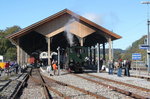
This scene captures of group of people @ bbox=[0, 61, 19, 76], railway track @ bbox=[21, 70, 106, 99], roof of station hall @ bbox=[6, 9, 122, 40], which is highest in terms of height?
roof of station hall @ bbox=[6, 9, 122, 40]

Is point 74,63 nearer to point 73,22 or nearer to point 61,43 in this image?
point 73,22

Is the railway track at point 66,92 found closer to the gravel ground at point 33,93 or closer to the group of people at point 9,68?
the gravel ground at point 33,93

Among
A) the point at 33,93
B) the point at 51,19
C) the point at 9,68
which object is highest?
the point at 51,19

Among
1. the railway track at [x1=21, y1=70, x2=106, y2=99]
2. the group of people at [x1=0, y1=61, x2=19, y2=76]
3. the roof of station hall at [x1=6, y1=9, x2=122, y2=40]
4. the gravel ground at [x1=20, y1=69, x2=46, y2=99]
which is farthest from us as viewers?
the roof of station hall at [x1=6, y1=9, x2=122, y2=40]

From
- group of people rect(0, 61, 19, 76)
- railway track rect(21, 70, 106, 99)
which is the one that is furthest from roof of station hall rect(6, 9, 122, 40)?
railway track rect(21, 70, 106, 99)

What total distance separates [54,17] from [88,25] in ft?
16.8

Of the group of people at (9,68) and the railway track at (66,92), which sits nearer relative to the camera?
the railway track at (66,92)

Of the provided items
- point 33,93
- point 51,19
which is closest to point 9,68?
point 51,19

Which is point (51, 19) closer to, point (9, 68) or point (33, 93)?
point (9, 68)

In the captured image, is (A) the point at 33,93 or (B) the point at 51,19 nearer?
(A) the point at 33,93

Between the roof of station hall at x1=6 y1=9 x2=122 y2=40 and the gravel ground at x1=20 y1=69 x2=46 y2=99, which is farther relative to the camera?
the roof of station hall at x1=6 y1=9 x2=122 y2=40

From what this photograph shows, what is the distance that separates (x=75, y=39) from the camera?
45719 millimetres

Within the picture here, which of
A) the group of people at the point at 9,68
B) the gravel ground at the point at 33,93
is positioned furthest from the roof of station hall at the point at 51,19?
the gravel ground at the point at 33,93

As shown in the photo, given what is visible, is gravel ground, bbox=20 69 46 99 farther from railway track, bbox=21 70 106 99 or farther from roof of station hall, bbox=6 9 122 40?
roof of station hall, bbox=6 9 122 40
